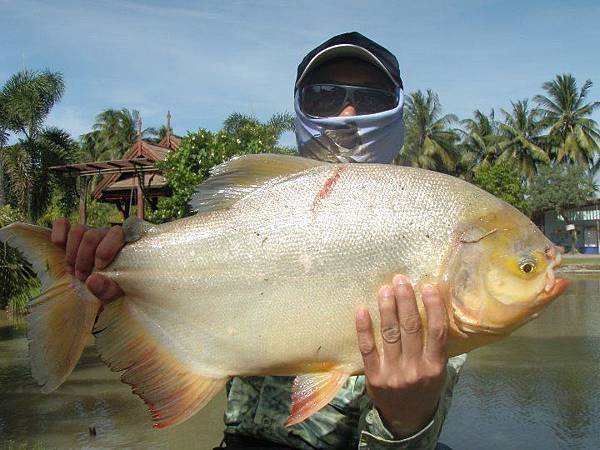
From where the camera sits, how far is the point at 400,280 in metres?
1.78

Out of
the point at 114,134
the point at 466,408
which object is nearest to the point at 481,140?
the point at 114,134

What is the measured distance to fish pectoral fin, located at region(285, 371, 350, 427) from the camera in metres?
1.80

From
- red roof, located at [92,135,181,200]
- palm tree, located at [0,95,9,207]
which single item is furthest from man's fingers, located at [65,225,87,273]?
palm tree, located at [0,95,9,207]

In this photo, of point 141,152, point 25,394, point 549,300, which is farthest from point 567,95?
point 549,300

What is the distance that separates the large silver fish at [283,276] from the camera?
1.79 m

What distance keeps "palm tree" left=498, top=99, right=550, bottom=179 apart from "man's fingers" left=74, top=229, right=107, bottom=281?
5271 cm

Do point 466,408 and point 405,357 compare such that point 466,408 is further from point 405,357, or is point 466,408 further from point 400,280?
point 400,280

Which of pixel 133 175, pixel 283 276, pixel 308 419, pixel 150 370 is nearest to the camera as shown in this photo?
pixel 283 276

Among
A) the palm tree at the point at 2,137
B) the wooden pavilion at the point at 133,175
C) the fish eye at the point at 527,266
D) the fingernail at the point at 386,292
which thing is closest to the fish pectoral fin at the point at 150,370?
the fingernail at the point at 386,292

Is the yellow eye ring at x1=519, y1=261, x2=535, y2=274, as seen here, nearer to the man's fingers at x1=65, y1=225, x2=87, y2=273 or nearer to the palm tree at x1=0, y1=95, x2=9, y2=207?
the man's fingers at x1=65, y1=225, x2=87, y2=273

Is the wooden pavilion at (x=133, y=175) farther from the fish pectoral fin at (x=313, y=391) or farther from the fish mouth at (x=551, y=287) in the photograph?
the fish mouth at (x=551, y=287)

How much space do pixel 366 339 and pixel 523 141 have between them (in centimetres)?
5350

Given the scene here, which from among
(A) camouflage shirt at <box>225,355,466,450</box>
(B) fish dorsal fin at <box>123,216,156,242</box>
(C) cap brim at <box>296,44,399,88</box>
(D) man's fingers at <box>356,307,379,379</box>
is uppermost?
(C) cap brim at <box>296,44,399,88</box>

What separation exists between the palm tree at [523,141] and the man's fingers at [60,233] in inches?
2075
